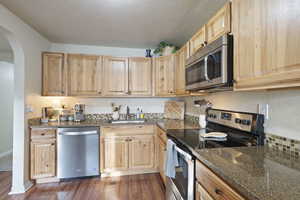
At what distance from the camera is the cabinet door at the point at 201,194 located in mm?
990

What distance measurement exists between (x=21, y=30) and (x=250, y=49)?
2814 mm

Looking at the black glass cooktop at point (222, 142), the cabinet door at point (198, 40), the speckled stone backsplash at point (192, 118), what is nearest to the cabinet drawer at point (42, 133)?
the black glass cooktop at point (222, 142)

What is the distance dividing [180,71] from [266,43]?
164cm

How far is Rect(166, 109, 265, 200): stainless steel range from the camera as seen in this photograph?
4.12ft

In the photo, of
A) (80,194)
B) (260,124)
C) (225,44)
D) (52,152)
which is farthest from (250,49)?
(52,152)

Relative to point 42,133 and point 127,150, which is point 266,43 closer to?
point 127,150

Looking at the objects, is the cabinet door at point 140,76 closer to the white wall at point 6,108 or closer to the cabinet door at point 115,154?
the cabinet door at point 115,154

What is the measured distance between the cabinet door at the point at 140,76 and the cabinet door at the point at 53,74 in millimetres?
1209

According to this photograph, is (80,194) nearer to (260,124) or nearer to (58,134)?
(58,134)

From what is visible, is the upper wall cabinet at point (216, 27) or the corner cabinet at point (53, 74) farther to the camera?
the corner cabinet at point (53, 74)

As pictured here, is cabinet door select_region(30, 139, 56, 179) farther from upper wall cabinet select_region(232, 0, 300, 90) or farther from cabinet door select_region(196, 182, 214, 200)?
upper wall cabinet select_region(232, 0, 300, 90)

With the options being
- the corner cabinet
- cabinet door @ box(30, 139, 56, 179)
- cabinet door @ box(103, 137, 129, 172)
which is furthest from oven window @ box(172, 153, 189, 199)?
the corner cabinet

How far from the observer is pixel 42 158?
93.7 inches

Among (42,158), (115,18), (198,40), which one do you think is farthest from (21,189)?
(198,40)
